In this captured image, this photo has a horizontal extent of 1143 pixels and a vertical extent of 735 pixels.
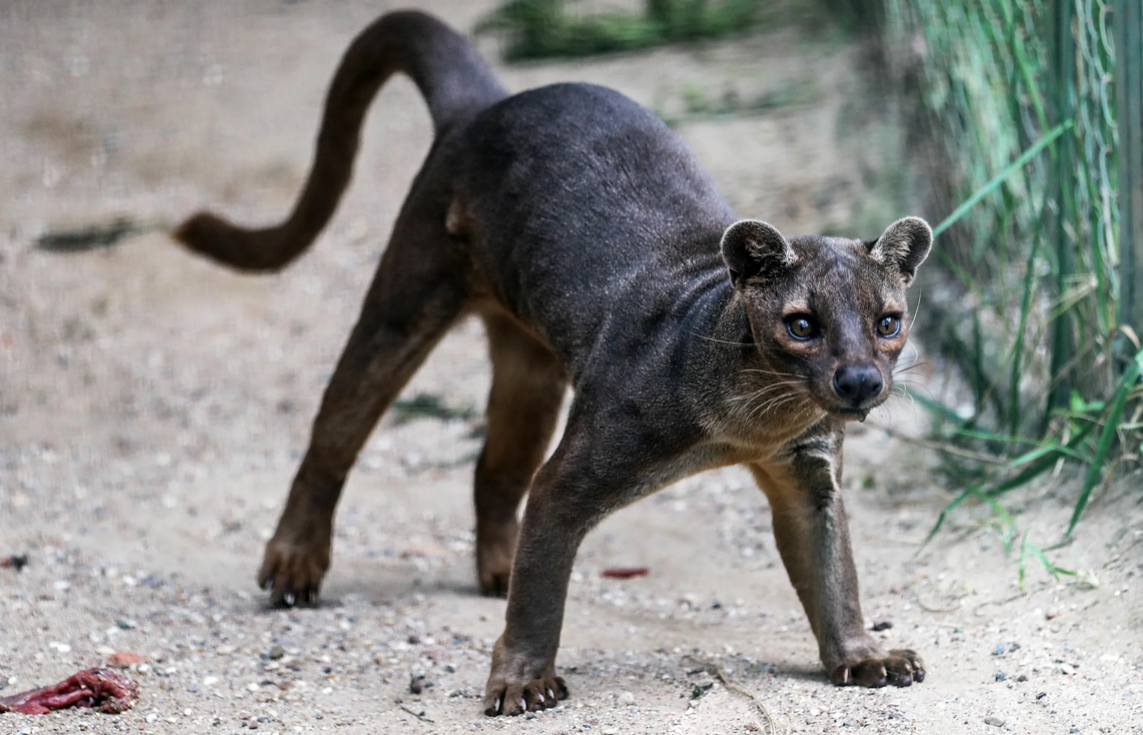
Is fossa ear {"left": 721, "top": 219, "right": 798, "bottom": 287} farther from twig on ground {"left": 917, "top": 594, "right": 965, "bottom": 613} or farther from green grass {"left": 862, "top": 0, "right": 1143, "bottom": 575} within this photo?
twig on ground {"left": 917, "top": 594, "right": 965, "bottom": 613}

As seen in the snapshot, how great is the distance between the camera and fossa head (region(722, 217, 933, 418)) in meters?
3.35

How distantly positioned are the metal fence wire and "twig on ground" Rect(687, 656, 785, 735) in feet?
5.11

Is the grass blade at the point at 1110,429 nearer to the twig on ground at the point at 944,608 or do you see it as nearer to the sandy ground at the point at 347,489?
the sandy ground at the point at 347,489

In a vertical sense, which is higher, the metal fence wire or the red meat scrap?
the metal fence wire

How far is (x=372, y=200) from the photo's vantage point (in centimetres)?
893

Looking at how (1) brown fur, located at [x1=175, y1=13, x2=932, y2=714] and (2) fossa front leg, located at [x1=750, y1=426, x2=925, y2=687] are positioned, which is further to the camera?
(2) fossa front leg, located at [x1=750, y1=426, x2=925, y2=687]

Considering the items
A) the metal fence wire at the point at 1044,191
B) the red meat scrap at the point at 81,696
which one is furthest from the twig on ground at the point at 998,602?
the red meat scrap at the point at 81,696

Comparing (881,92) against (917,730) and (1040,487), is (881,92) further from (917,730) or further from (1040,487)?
(917,730)

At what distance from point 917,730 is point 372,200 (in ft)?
20.0

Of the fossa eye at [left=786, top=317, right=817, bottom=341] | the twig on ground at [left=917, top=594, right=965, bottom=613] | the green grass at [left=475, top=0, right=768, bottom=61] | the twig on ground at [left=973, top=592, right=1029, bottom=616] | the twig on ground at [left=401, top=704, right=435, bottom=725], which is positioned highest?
the green grass at [left=475, top=0, right=768, bottom=61]

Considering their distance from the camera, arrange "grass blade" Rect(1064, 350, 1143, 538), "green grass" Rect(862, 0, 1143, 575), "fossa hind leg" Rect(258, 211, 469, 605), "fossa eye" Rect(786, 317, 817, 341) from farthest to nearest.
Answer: "fossa hind leg" Rect(258, 211, 469, 605), "green grass" Rect(862, 0, 1143, 575), "grass blade" Rect(1064, 350, 1143, 538), "fossa eye" Rect(786, 317, 817, 341)

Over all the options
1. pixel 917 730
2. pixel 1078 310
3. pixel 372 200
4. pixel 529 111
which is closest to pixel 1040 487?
pixel 1078 310

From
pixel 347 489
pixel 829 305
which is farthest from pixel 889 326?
pixel 347 489

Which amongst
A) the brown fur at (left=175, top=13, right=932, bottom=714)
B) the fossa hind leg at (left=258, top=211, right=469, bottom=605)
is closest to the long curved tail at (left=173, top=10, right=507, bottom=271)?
the brown fur at (left=175, top=13, right=932, bottom=714)
